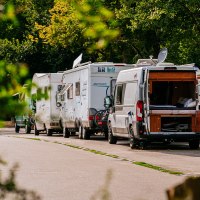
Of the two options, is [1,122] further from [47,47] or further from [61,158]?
[47,47]

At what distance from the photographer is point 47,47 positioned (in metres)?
61.5

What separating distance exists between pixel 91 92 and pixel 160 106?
26.1 ft

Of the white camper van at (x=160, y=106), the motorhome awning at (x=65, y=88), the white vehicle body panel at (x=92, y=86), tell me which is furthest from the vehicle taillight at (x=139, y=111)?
the motorhome awning at (x=65, y=88)

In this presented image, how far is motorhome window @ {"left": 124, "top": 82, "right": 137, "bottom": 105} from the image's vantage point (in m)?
26.0

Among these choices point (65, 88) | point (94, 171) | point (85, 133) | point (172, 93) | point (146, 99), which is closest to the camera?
point (94, 171)

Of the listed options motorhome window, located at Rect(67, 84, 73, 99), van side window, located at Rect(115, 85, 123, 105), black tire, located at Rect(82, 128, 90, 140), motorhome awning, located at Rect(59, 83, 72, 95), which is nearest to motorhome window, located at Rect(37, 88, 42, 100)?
van side window, located at Rect(115, 85, 123, 105)

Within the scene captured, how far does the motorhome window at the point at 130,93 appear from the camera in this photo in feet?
85.3

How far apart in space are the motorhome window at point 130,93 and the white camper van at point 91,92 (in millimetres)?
4865

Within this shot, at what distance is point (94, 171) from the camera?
17219 millimetres

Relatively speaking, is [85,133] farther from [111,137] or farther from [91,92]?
[111,137]

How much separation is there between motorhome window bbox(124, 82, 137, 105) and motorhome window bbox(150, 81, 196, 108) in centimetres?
59

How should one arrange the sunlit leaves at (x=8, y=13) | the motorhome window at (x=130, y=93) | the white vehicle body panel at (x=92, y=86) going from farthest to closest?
1. the white vehicle body panel at (x=92, y=86)
2. the motorhome window at (x=130, y=93)
3. the sunlit leaves at (x=8, y=13)

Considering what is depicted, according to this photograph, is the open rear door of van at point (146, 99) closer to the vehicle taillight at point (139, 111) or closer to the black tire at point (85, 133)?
the vehicle taillight at point (139, 111)

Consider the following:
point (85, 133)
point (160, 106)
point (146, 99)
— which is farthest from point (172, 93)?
point (85, 133)
